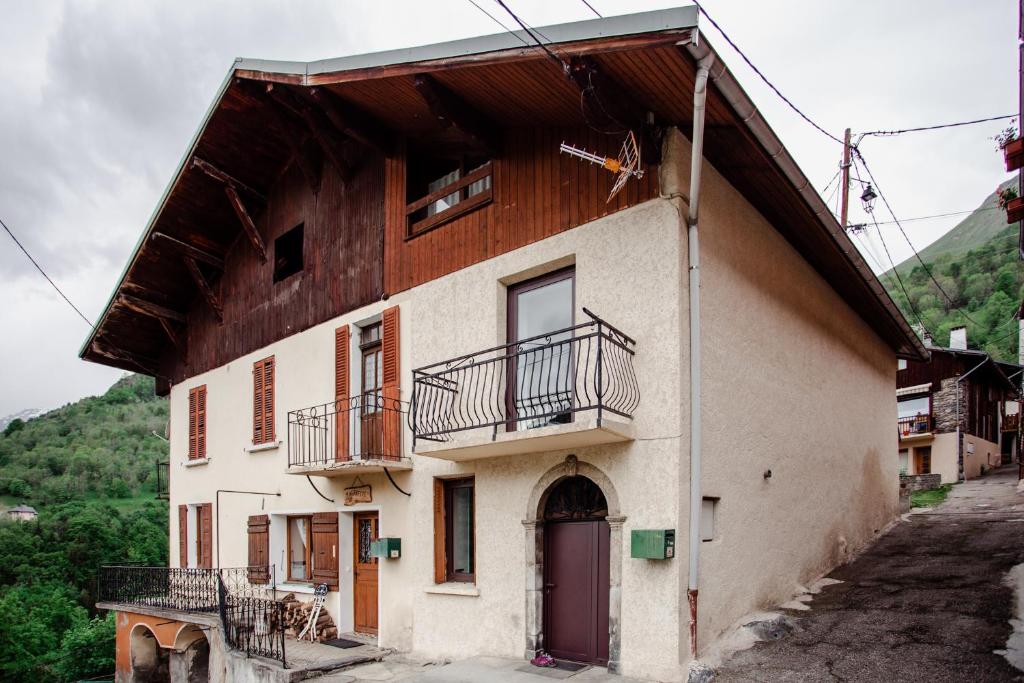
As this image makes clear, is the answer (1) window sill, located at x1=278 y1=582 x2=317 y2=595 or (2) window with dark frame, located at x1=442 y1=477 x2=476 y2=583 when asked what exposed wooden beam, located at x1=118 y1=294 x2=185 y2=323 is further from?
(2) window with dark frame, located at x1=442 y1=477 x2=476 y2=583

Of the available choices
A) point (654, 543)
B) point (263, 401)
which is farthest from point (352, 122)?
point (654, 543)

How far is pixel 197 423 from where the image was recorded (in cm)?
1639

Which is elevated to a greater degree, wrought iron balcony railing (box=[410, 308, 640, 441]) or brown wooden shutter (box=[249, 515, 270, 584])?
wrought iron balcony railing (box=[410, 308, 640, 441])

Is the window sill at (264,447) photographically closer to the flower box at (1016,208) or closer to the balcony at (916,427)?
the flower box at (1016,208)

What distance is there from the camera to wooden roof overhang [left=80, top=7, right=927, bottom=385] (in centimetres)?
724

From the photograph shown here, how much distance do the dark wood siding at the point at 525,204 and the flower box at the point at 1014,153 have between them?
3852 millimetres

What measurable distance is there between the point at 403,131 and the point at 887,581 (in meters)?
9.28

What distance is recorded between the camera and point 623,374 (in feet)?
26.4

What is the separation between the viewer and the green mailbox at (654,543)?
7.34 m

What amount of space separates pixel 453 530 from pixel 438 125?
5667 mm

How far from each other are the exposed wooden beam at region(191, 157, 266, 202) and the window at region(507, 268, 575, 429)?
24.6 feet

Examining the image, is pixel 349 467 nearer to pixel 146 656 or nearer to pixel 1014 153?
pixel 146 656

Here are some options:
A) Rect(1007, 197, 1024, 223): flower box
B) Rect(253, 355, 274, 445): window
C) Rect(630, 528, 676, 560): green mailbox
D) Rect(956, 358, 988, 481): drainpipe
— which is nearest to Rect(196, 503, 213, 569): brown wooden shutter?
Rect(253, 355, 274, 445): window

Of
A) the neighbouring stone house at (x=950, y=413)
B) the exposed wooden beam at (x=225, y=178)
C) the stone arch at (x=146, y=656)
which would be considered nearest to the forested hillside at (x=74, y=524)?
the stone arch at (x=146, y=656)
